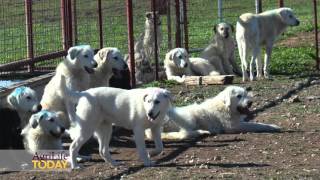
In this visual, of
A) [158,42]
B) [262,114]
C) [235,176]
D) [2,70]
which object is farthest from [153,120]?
[158,42]

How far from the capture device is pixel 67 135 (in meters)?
10.4

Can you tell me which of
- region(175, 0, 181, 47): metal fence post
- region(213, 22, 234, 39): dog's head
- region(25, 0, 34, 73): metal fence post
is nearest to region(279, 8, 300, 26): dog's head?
region(213, 22, 234, 39): dog's head

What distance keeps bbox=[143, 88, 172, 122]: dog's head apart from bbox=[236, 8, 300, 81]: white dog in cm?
756

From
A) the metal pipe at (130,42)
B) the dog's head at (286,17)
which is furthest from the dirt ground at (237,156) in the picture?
the dog's head at (286,17)

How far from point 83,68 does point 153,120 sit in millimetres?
2309

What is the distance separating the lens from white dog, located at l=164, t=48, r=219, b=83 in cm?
1608

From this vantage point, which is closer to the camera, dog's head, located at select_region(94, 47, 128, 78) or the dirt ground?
the dirt ground

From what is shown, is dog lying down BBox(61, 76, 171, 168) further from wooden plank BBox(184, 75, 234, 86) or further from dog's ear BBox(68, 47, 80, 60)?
wooden plank BBox(184, 75, 234, 86)

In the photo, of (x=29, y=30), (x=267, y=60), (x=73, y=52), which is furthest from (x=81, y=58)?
(x=267, y=60)

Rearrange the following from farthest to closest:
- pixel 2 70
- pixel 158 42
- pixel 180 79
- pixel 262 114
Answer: pixel 158 42, pixel 180 79, pixel 2 70, pixel 262 114

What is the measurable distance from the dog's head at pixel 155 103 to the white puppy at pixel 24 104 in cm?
173

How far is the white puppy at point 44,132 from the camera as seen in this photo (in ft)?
29.8

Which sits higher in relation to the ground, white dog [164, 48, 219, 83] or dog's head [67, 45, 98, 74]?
dog's head [67, 45, 98, 74]

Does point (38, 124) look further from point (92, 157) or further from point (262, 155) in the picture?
point (262, 155)
